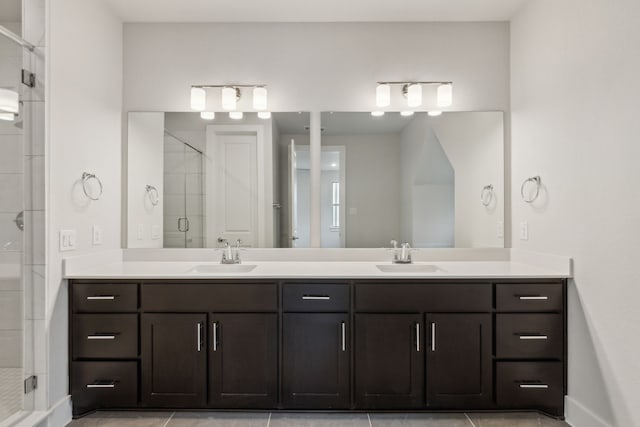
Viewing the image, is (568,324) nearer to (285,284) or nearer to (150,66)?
(285,284)

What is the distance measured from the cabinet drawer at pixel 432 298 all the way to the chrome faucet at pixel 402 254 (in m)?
0.52

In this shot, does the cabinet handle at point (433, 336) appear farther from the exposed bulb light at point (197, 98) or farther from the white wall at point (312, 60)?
the exposed bulb light at point (197, 98)

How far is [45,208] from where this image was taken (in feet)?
6.40

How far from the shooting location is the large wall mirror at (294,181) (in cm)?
269

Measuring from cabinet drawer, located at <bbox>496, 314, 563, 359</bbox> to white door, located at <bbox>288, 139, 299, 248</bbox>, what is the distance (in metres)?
Result: 1.49

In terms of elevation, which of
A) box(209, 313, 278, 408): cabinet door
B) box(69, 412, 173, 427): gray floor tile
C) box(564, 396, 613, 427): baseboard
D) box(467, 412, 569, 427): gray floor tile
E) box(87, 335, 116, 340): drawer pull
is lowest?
box(69, 412, 173, 427): gray floor tile

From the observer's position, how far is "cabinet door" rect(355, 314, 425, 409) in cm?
208

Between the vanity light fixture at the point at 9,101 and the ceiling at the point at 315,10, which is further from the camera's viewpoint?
the ceiling at the point at 315,10

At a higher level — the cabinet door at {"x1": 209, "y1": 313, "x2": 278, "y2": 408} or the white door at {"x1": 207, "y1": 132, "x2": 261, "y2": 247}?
the white door at {"x1": 207, "y1": 132, "x2": 261, "y2": 247}

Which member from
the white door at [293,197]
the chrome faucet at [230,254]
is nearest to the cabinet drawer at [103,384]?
the chrome faucet at [230,254]

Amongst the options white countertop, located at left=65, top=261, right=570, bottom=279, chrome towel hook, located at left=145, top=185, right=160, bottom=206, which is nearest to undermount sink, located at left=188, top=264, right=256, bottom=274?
white countertop, located at left=65, top=261, right=570, bottom=279

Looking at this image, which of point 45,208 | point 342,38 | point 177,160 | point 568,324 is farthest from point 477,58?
point 45,208

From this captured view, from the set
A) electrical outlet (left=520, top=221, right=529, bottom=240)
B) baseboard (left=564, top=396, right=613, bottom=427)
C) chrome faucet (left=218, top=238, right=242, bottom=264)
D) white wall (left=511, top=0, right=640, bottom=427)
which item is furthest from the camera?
chrome faucet (left=218, top=238, right=242, bottom=264)

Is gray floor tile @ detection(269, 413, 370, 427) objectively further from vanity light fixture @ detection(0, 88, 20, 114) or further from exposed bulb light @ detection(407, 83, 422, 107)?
vanity light fixture @ detection(0, 88, 20, 114)
